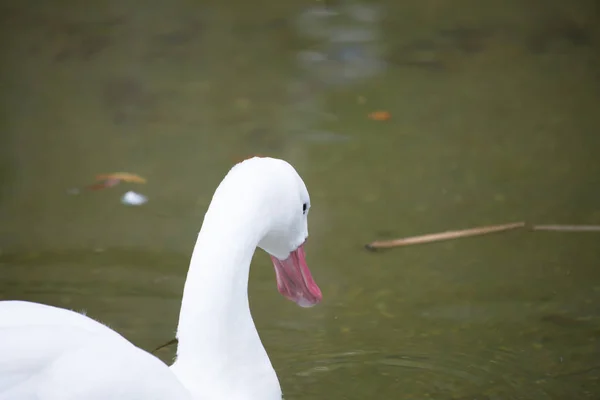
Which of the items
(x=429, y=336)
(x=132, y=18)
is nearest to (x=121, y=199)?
(x=429, y=336)

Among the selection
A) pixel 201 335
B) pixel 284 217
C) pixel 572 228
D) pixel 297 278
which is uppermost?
pixel 284 217

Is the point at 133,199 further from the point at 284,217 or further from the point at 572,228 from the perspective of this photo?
the point at 284,217

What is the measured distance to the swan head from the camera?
2.48m

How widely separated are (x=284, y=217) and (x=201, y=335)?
15.3 inches

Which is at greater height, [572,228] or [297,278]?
[297,278]

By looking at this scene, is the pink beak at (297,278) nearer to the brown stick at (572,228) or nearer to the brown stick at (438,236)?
the brown stick at (438,236)

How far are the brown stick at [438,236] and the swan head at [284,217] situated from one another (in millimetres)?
1094

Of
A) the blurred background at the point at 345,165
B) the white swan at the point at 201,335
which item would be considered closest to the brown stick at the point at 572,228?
the blurred background at the point at 345,165

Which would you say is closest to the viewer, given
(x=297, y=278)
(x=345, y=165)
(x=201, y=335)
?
(x=201, y=335)

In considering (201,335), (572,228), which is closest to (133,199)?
(572,228)

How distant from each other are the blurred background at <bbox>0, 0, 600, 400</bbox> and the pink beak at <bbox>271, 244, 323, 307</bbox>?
33 cm

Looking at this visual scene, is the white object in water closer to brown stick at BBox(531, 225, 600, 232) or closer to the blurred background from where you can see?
the blurred background

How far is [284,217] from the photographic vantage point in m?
2.61

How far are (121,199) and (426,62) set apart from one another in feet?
7.45
